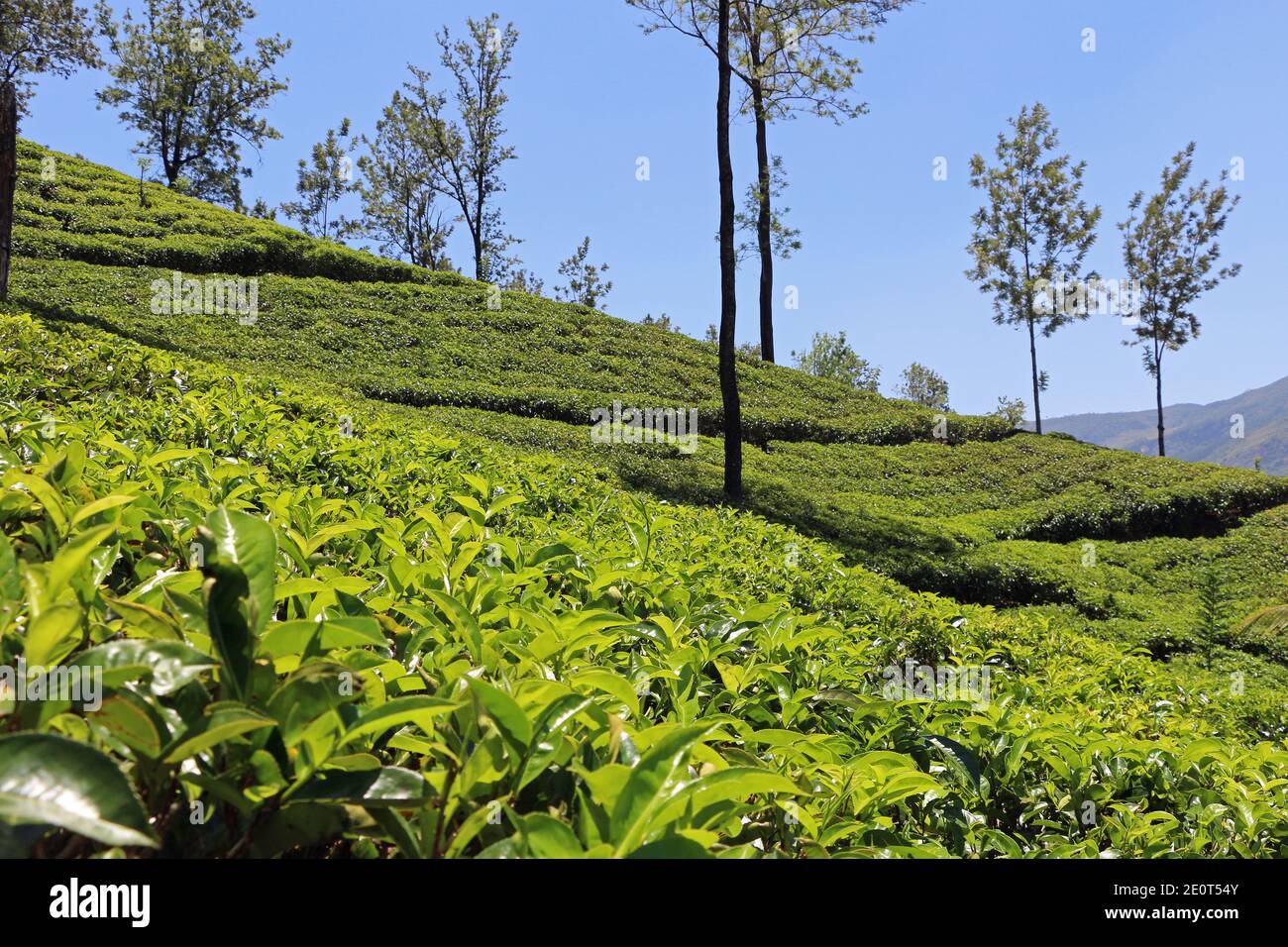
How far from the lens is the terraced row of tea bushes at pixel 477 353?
626 inches

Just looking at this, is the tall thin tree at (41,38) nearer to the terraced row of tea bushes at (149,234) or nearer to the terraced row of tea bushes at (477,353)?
the terraced row of tea bushes at (149,234)

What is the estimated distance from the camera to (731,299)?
41.9ft

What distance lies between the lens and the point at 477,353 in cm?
1920

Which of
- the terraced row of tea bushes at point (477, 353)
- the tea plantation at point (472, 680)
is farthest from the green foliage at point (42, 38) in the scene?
the tea plantation at point (472, 680)

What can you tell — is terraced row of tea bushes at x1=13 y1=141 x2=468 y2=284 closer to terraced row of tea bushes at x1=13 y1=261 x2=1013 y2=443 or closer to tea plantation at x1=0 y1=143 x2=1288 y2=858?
terraced row of tea bushes at x1=13 y1=261 x2=1013 y2=443

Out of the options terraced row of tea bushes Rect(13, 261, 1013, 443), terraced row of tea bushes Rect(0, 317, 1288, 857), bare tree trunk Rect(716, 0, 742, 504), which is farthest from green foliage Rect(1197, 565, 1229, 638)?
terraced row of tea bushes Rect(0, 317, 1288, 857)

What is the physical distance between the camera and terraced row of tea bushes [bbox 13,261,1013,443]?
1590cm

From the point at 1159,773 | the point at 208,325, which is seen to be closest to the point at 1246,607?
the point at 1159,773

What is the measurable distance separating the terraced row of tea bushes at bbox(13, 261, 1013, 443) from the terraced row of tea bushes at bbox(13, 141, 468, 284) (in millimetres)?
1400

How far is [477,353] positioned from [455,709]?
61.9 ft

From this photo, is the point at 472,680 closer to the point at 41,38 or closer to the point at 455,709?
the point at 455,709

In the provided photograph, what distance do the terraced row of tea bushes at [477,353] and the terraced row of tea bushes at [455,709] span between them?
12.7m

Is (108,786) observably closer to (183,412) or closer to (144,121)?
(183,412)
